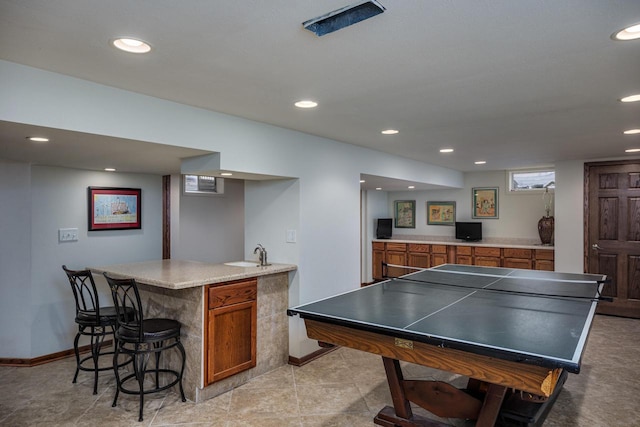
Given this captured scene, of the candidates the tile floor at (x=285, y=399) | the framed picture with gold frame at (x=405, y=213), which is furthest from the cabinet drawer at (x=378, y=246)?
the tile floor at (x=285, y=399)

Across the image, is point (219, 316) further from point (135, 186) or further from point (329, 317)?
point (135, 186)

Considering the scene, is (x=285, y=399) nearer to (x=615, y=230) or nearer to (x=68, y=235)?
(x=68, y=235)

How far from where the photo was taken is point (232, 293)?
3117mm

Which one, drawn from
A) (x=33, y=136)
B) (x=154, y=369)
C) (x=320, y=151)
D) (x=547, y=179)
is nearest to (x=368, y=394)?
(x=154, y=369)

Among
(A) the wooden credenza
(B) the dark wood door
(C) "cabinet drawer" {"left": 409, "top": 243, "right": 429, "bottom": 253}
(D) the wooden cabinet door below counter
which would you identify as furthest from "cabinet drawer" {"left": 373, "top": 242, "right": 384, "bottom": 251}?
(D) the wooden cabinet door below counter

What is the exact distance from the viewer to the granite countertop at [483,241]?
6251mm

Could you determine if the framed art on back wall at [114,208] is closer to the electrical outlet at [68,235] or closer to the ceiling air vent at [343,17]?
the electrical outlet at [68,235]

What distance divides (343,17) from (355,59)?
1.44 feet

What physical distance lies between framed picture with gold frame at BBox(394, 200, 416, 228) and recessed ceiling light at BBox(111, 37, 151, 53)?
21.8ft

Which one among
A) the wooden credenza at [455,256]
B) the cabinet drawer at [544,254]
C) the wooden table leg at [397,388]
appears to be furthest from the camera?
the wooden credenza at [455,256]

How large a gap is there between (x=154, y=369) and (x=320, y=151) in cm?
241

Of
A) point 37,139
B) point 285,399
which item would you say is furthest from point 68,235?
point 285,399

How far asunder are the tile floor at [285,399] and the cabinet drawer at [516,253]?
2.41 metres

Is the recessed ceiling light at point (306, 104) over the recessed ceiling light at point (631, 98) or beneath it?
over
